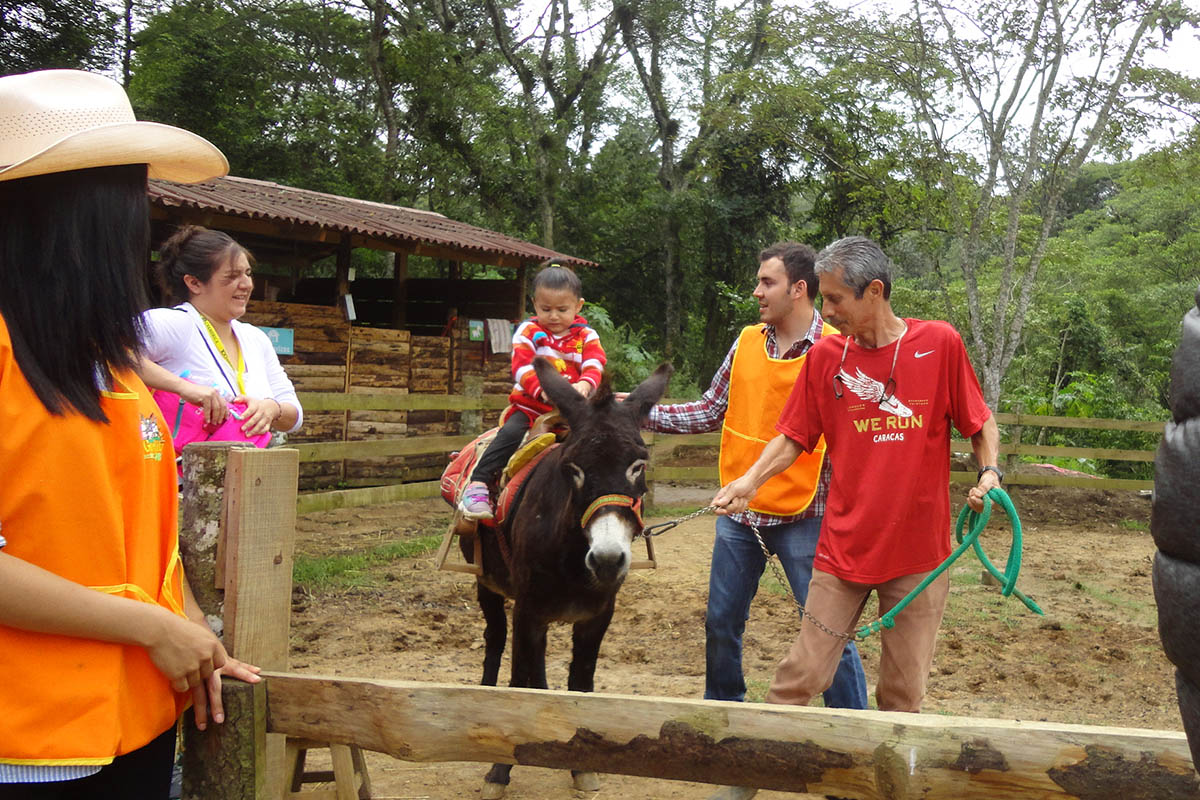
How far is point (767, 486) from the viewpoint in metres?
3.74

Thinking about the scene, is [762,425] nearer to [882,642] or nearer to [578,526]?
[578,526]

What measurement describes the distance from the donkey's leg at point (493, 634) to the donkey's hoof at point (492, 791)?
0.77 metres

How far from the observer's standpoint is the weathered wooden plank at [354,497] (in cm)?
800

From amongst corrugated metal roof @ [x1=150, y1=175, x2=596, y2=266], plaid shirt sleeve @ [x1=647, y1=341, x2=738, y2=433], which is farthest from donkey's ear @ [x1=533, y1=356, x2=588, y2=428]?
corrugated metal roof @ [x1=150, y1=175, x2=596, y2=266]

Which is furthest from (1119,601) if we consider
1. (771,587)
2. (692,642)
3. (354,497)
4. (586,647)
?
(354,497)

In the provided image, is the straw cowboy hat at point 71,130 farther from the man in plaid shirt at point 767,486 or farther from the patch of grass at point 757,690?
the patch of grass at point 757,690

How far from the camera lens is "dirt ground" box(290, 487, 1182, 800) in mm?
4953

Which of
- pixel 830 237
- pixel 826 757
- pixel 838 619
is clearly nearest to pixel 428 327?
→ pixel 830 237

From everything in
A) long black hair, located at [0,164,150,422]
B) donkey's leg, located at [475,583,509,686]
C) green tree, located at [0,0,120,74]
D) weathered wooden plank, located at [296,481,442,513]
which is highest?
green tree, located at [0,0,120,74]

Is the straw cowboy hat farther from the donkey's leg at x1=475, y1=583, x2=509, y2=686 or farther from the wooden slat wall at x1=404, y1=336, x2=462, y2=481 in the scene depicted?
the wooden slat wall at x1=404, y1=336, x2=462, y2=481

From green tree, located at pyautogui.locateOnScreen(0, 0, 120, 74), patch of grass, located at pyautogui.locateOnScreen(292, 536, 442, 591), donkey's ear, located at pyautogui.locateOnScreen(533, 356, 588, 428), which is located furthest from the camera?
green tree, located at pyautogui.locateOnScreen(0, 0, 120, 74)

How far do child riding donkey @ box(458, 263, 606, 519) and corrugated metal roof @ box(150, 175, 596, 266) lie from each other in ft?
20.5

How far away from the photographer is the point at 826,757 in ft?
6.38

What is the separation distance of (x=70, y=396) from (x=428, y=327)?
45.6 ft
